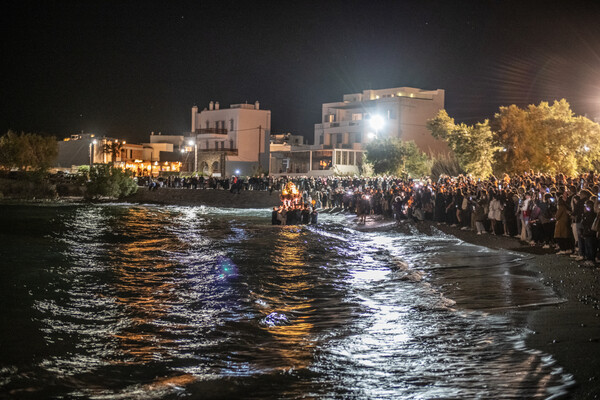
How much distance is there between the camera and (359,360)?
907cm

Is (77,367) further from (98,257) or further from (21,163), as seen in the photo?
(21,163)

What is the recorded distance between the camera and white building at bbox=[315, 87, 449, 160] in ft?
231

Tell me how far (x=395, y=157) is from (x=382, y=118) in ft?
33.4

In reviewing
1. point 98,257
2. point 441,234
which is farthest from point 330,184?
point 98,257

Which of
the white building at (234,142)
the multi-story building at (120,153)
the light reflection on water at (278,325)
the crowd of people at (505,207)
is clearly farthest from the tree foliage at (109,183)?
the light reflection on water at (278,325)

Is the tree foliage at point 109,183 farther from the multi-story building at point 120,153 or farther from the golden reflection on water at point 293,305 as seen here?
the golden reflection on water at point 293,305

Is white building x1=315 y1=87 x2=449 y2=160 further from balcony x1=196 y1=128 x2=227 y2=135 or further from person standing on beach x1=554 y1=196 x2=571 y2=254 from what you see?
person standing on beach x1=554 y1=196 x2=571 y2=254

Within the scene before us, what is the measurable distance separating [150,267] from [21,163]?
79386mm

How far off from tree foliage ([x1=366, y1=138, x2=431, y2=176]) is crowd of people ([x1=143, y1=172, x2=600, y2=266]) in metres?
18.2

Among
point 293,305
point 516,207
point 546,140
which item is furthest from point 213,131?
point 293,305

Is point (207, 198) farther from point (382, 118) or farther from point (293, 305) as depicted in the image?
point (293, 305)

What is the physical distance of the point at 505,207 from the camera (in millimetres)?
21031

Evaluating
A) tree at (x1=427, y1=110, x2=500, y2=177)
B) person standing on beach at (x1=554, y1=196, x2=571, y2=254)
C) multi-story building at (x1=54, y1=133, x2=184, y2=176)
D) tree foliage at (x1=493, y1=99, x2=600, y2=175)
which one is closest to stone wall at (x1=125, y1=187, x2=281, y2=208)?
tree at (x1=427, y1=110, x2=500, y2=177)

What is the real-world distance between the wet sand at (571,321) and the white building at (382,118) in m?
48.9
